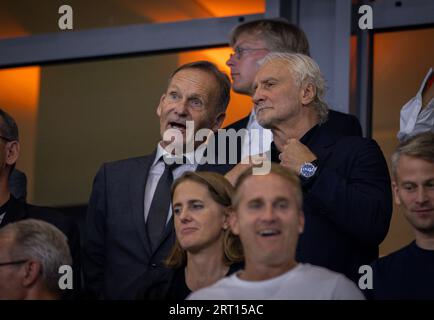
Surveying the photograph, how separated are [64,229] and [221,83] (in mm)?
1028

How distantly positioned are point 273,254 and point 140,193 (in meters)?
Result: 1.20

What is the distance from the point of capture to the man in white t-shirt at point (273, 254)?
3648mm

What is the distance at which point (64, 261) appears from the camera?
4.20m

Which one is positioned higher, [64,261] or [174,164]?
[174,164]

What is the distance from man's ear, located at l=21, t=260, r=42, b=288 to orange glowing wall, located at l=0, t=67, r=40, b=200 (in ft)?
8.97

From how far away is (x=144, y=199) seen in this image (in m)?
4.81

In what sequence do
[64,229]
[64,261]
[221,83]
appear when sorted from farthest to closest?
1. [221,83]
2. [64,229]
3. [64,261]

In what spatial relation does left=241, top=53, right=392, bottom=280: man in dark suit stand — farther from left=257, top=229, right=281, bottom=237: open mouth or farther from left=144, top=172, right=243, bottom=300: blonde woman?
left=257, top=229, right=281, bottom=237: open mouth

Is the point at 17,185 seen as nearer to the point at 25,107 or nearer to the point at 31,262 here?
the point at 25,107

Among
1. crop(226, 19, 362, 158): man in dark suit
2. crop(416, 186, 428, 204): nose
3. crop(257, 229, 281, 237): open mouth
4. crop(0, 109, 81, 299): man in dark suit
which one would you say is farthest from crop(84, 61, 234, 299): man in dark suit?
crop(416, 186, 428, 204): nose

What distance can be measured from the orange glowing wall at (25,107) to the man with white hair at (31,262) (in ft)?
8.77

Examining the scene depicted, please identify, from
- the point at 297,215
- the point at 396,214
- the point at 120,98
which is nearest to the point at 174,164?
the point at 297,215

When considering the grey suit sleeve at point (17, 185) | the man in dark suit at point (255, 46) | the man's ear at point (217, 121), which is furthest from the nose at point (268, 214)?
the grey suit sleeve at point (17, 185)

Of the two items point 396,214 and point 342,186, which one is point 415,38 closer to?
point 396,214
